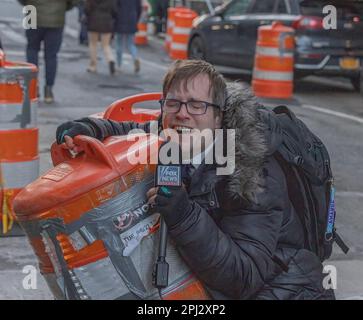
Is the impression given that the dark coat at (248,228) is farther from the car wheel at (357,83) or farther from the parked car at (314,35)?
the car wheel at (357,83)

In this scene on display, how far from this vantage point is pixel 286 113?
11.9 feet

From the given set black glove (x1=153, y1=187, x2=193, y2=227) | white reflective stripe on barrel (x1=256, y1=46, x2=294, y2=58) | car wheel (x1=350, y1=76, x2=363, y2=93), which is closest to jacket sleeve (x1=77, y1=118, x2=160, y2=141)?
black glove (x1=153, y1=187, x2=193, y2=227)

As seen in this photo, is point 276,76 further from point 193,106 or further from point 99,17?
point 193,106

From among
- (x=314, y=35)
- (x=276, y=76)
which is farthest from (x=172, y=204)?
(x=314, y=35)

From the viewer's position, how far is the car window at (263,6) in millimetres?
14422

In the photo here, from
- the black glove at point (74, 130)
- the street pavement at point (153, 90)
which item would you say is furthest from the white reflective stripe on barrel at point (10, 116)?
the black glove at point (74, 130)

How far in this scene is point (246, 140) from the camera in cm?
332

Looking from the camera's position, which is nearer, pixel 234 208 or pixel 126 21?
pixel 234 208

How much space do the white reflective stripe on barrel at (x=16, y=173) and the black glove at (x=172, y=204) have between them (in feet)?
9.36

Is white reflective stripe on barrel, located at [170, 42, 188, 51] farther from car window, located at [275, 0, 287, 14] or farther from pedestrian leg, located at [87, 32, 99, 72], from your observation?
car window, located at [275, 0, 287, 14]

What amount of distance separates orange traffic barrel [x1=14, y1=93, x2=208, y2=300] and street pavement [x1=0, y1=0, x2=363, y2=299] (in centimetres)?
163

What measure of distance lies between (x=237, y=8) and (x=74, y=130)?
11.8 metres
